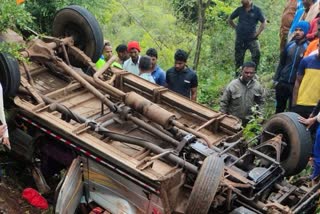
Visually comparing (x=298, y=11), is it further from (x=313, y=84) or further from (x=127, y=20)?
(x=127, y=20)

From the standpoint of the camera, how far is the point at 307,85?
6266 millimetres

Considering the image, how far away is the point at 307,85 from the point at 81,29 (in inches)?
130

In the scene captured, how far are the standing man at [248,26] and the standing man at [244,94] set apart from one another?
2558 millimetres

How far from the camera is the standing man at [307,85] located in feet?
20.2

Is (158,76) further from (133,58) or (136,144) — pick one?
(136,144)

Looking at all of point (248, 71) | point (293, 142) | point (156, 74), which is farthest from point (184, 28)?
point (293, 142)

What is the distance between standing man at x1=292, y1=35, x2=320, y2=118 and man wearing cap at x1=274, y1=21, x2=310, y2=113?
550 mm

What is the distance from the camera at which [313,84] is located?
623 centimetres

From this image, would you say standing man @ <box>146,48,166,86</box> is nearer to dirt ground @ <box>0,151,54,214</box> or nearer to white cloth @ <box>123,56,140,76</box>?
white cloth @ <box>123,56,140,76</box>

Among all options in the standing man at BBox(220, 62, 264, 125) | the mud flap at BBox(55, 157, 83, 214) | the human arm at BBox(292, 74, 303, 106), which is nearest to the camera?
the mud flap at BBox(55, 157, 83, 214)

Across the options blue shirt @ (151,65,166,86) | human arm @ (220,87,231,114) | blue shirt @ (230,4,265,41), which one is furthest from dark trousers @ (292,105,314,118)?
blue shirt @ (230,4,265,41)

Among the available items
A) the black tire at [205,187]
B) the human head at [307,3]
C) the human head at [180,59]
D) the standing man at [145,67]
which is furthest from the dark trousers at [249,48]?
the black tire at [205,187]

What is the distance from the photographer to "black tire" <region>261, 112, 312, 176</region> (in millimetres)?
5129

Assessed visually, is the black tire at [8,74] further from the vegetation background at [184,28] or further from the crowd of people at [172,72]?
the vegetation background at [184,28]
